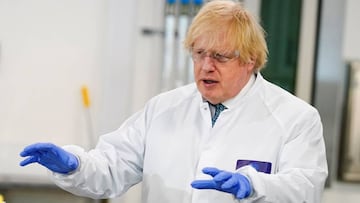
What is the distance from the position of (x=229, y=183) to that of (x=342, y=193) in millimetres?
1301

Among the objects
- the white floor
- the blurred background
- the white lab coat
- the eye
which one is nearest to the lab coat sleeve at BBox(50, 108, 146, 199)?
the white lab coat

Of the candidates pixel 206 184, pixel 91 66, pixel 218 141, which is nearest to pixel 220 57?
pixel 218 141

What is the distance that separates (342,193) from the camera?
2246 mm

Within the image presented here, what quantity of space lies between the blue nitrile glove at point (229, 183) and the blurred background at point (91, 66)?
1.20m

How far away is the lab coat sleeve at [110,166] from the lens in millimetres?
1314

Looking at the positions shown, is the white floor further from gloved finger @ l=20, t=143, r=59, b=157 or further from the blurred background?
gloved finger @ l=20, t=143, r=59, b=157

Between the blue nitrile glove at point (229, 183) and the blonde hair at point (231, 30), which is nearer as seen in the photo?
the blue nitrile glove at point (229, 183)

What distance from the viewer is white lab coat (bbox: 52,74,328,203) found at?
4.22 feet

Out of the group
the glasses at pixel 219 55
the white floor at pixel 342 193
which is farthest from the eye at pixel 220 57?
the white floor at pixel 342 193

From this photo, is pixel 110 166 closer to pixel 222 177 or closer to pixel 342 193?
pixel 222 177

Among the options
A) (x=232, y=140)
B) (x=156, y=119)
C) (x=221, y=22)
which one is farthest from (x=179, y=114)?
(x=221, y=22)

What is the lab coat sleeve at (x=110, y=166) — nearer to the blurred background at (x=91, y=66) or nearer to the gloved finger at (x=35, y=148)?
the gloved finger at (x=35, y=148)

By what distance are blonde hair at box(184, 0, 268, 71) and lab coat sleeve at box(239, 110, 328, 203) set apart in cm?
22

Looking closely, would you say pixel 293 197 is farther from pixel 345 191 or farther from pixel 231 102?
pixel 345 191
